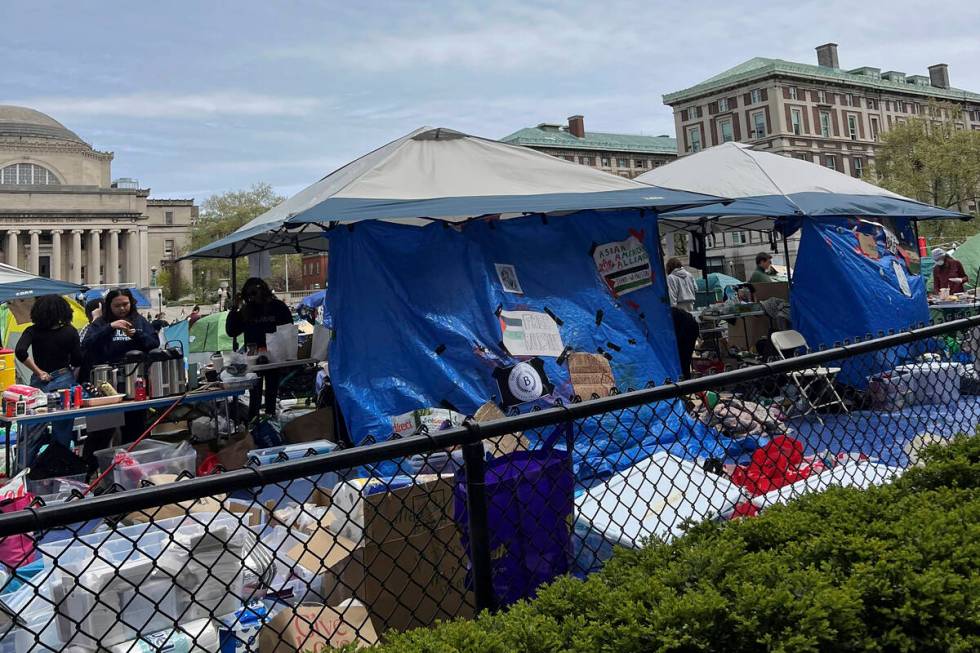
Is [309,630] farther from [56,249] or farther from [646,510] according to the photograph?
[56,249]

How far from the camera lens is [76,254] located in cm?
9169

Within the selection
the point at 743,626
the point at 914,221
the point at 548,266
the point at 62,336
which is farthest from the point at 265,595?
the point at 914,221

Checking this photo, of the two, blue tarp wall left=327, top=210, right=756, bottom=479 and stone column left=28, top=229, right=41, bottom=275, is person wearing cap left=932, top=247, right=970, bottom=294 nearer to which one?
blue tarp wall left=327, top=210, right=756, bottom=479

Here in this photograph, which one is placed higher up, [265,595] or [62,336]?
[62,336]

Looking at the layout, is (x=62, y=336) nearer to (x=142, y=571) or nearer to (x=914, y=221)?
(x=142, y=571)

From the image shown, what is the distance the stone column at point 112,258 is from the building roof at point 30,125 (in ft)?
66.5

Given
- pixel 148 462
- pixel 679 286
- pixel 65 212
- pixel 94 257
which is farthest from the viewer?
Result: pixel 94 257

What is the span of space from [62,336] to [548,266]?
5.36 metres

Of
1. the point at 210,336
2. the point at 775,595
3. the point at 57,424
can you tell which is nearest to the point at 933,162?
the point at 210,336

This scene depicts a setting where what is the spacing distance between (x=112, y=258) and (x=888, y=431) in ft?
340

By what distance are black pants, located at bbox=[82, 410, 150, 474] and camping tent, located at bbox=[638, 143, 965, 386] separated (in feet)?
24.6

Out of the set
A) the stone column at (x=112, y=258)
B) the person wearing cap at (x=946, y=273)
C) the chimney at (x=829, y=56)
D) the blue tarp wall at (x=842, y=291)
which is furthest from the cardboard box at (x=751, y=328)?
the stone column at (x=112, y=258)

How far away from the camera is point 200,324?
18516 mm

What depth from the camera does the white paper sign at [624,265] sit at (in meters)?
7.37
